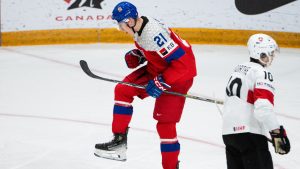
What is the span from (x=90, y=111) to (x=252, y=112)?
3205 millimetres

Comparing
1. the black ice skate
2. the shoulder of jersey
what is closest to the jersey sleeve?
the shoulder of jersey

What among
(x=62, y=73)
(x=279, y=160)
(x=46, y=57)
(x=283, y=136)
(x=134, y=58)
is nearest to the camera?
(x=283, y=136)

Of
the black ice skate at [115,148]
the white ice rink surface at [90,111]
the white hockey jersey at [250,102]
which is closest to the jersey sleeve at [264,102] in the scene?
the white hockey jersey at [250,102]

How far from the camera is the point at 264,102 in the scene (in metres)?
3.59

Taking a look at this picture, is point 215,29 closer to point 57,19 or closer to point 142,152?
point 57,19

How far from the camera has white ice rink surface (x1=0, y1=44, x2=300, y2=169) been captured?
17.5 ft

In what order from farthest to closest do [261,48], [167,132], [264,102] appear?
[167,132] → [261,48] → [264,102]

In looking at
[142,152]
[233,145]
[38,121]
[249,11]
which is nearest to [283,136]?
[233,145]

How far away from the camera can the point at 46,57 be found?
9414 millimetres

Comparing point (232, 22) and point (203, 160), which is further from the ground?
point (232, 22)

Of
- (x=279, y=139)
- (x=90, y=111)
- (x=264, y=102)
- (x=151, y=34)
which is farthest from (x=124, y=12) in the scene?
(x=90, y=111)

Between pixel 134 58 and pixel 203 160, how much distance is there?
102 centimetres

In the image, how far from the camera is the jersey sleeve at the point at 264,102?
11.8ft

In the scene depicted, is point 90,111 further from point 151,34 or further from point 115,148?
point 151,34
